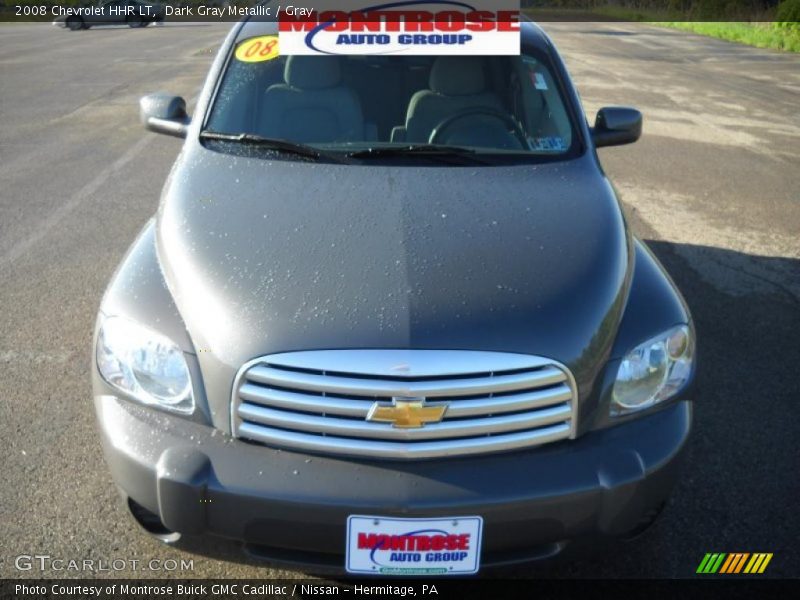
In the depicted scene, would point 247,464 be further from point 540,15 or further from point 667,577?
point 540,15

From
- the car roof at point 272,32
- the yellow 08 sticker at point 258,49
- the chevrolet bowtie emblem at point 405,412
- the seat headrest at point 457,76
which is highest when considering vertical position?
the car roof at point 272,32

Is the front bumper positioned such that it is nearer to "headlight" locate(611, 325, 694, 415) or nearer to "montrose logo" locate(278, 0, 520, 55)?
"headlight" locate(611, 325, 694, 415)

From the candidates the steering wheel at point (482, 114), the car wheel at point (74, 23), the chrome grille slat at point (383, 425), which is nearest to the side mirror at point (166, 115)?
the steering wheel at point (482, 114)

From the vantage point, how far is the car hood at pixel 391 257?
216 centimetres

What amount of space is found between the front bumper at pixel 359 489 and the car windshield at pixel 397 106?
4.65 feet

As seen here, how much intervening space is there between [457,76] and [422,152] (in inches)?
29.1

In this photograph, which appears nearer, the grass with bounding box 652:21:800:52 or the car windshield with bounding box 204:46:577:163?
the car windshield with bounding box 204:46:577:163

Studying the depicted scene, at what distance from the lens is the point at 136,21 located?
3328 centimetres

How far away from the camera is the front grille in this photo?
6.77 feet

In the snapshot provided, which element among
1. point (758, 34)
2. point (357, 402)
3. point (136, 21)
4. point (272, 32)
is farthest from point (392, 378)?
point (136, 21)

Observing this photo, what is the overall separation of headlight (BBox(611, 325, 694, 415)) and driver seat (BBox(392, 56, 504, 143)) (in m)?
1.44

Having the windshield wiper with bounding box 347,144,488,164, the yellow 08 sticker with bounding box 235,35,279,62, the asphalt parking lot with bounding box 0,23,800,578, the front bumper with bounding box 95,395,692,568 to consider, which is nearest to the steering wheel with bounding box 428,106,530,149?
the windshield wiper with bounding box 347,144,488,164

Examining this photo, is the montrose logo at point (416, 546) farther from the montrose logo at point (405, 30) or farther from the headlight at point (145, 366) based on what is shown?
the montrose logo at point (405, 30)

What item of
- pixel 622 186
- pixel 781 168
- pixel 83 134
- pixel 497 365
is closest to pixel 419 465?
pixel 497 365
